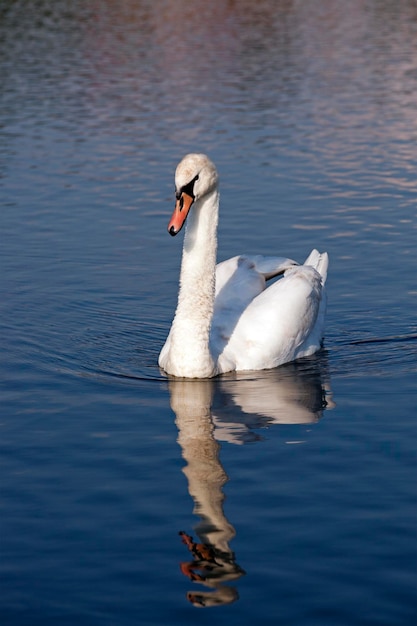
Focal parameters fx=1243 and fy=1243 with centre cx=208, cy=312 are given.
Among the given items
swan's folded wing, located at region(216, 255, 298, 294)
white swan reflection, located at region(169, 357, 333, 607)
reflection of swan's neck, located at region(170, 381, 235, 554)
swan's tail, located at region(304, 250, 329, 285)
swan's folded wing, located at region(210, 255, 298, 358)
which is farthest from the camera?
swan's tail, located at region(304, 250, 329, 285)

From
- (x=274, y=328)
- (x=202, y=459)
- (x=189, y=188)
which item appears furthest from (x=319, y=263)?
(x=202, y=459)

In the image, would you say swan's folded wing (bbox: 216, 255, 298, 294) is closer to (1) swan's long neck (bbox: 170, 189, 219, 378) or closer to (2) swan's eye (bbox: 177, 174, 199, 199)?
(1) swan's long neck (bbox: 170, 189, 219, 378)

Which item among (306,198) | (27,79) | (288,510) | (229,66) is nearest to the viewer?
(288,510)

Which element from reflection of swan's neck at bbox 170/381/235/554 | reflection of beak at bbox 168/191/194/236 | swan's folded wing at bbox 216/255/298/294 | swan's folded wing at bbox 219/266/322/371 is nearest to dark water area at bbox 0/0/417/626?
reflection of swan's neck at bbox 170/381/235/554

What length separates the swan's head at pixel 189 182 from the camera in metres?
11.7

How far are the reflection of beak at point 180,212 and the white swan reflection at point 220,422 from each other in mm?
1754

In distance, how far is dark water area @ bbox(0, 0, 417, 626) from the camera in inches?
327

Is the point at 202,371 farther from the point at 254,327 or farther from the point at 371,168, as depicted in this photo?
the point at 371,168

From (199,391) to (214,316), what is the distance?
1.23 m

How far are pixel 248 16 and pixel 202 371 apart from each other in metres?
46.4

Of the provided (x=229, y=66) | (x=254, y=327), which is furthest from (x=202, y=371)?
(x=229, y=66)

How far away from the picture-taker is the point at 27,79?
3656 centimetres

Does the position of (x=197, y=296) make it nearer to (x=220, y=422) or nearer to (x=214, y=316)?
(x=214, y=316)

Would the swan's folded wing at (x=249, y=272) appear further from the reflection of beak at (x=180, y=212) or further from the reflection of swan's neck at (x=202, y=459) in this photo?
the reflection of beak at (x=180, y=212)
